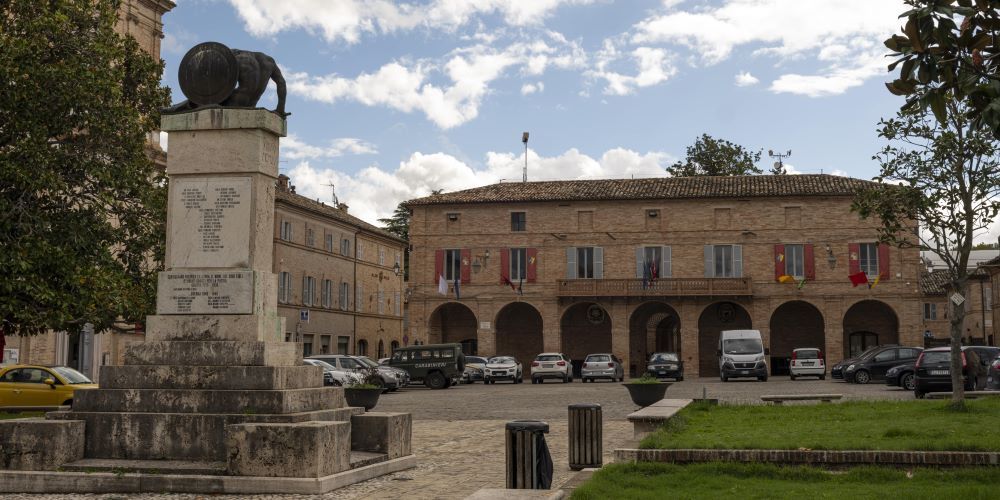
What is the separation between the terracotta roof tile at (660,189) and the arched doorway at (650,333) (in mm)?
6128

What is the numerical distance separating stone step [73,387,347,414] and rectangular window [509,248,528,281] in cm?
4082

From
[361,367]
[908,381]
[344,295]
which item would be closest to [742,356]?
[908,381]

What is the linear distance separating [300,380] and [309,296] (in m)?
40.0

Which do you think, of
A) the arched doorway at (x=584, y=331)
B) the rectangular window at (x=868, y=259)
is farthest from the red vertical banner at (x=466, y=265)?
the rectangular window at (x=868, y=259)

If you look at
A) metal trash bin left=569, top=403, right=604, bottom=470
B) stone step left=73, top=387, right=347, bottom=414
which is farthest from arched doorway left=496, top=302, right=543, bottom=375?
stone step left=73, top=387, right=347, bottom=414

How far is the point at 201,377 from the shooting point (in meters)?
10.0

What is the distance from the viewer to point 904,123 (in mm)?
17234

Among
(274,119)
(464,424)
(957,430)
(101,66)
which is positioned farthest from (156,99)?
(957,430)

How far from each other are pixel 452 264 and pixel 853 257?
68.3 ft

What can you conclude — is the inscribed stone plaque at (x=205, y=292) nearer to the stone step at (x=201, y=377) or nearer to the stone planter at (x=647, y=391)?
the stone step at (x=201, y=377)

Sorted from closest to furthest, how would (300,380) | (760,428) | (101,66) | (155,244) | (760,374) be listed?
(300,380)
(760,428)
(101,66)
(155,244)
(760,374)

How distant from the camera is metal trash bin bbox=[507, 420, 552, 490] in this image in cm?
855

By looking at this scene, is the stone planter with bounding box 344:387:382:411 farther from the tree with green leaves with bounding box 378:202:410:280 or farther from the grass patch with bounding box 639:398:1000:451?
the tree with green leaves with bounding box 378:202:410:280

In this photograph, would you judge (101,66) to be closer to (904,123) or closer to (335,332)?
(904,123)
